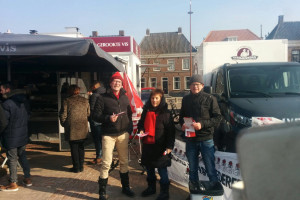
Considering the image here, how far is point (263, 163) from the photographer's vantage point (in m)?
1.02

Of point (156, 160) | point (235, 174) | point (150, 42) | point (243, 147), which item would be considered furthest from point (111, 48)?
point (150, 42)

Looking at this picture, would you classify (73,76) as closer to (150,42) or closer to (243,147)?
→ (243,147)

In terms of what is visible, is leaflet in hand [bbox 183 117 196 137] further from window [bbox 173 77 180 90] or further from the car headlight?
window [bbox 173 77 180 90]

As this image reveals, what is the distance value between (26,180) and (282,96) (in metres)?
4.60

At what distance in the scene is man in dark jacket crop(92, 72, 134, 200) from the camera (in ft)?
13.3

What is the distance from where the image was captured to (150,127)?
4.00 meters

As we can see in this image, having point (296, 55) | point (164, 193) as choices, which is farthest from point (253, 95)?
point (296, 55)

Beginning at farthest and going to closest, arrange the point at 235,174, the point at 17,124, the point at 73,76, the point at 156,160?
1. the point at 73,76
2. the point at 17,124
3. the point at 156,160
4. the point at 235,174

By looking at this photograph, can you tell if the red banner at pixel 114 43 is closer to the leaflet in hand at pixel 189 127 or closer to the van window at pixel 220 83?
the van window at pixel 220 83

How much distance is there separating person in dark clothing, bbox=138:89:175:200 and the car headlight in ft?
4.20

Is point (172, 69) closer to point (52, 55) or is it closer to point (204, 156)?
point (52, 55)

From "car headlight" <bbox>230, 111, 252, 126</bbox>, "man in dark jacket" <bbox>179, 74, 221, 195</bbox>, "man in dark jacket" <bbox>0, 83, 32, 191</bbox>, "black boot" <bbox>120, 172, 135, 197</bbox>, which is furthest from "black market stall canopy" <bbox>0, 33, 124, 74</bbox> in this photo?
"car headlight" <bbox>230, 111, 252, 126</bbox>

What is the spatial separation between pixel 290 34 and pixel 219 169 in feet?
122

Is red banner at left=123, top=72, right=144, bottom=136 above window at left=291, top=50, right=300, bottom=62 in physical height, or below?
below
